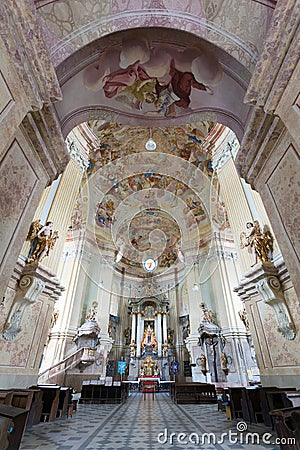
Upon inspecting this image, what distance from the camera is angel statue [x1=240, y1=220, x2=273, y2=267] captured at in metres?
5.73

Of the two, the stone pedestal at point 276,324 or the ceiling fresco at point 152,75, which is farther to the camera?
the stone pedestal at point 276,324

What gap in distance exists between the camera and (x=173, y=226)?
18.1m

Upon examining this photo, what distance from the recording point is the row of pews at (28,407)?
8.01ft

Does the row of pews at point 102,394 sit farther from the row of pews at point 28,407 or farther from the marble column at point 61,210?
the marble column at point 61,210

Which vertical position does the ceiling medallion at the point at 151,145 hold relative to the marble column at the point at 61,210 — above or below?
above

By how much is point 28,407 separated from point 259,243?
5545 mm

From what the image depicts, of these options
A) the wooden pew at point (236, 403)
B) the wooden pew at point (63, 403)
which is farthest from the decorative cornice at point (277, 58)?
the wooden pew at point (63, 403)

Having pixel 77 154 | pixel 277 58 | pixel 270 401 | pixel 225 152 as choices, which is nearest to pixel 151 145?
pixel 77 154

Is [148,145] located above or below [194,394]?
above

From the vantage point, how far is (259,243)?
19.2 ft

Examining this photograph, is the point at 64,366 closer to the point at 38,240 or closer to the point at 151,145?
the point at 38,240

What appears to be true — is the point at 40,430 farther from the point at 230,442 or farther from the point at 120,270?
the point at 120,270

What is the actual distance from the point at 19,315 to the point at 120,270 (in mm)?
13790

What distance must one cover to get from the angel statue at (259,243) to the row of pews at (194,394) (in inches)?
253
